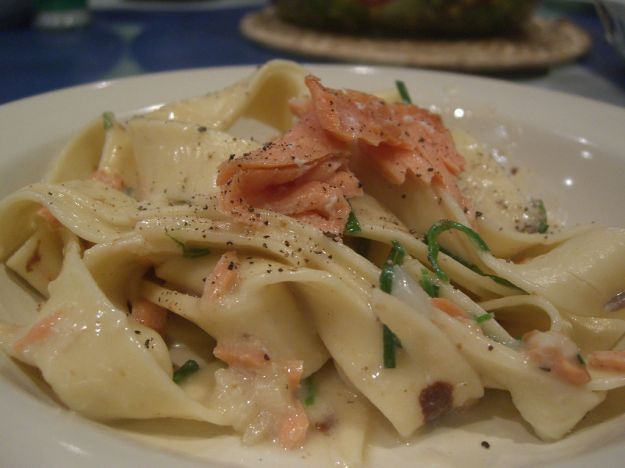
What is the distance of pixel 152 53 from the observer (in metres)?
5.62

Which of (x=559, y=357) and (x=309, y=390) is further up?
(x=559, y=357)

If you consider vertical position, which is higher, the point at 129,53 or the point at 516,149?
the point at 516,149

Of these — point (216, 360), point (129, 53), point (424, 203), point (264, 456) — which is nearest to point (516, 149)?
point (424, 203)

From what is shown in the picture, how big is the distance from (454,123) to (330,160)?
4.63ft

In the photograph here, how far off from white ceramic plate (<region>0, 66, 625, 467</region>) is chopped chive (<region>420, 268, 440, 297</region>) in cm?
36

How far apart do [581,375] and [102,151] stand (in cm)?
195

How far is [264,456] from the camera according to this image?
1.58m

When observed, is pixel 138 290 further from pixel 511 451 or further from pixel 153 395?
pixel 511 451

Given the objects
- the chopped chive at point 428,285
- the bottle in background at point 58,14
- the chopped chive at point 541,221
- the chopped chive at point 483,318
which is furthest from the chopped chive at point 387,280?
the bottle in background at point 58,14

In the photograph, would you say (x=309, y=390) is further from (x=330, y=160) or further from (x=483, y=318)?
(x=330, y=160)

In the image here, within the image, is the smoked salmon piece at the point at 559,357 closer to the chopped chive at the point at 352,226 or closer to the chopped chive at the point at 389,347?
the chopped chive at the point at 389,347

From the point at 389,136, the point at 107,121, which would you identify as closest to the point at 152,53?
the point at 107,121

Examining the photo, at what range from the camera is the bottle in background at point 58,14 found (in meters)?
6.36

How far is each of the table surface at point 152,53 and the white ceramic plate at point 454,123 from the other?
1.52m
